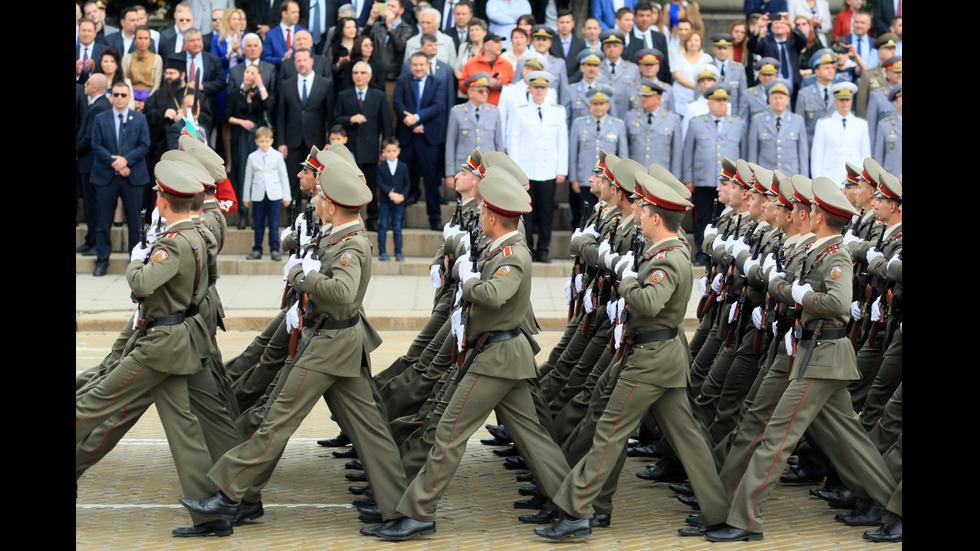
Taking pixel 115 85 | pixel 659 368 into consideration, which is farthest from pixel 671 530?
pixel 115 85

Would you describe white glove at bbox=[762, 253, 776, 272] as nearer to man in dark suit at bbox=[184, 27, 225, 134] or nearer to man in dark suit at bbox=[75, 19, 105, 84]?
man in dark suit at bbox=[184, 27, 225, 134]

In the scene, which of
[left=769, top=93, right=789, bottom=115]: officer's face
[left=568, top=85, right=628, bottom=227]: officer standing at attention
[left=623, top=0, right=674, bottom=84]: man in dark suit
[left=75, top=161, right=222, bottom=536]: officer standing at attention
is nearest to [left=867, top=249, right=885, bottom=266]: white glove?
[left=75, top=161, right=222, bottom=536]: officer standing at attention

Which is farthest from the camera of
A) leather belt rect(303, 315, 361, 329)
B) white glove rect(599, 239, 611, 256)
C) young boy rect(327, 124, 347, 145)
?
young boy rect(327, 124, 347, 145)

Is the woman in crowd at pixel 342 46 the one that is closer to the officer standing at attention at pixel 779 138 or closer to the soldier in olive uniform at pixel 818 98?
the officer standing at attention at pixel 779 138

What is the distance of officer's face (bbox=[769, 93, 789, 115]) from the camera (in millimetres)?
15336

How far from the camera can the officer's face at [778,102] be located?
15336mm

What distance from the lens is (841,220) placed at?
22.6 feet

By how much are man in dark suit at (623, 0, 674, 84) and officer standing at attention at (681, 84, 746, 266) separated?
4.62 ft

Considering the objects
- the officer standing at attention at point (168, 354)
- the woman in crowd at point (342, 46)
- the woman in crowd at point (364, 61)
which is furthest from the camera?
the woman in crowd at point (342, 46)

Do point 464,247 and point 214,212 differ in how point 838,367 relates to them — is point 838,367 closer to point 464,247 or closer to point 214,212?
point 464,247

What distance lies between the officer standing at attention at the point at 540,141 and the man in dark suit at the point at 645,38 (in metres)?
1.87

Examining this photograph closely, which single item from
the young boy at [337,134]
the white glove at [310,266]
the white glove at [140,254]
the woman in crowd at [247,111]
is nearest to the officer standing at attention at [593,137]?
the young boy at [337,134]

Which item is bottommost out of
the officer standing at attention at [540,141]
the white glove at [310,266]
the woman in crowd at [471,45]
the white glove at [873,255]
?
the white glove at [873,255]
